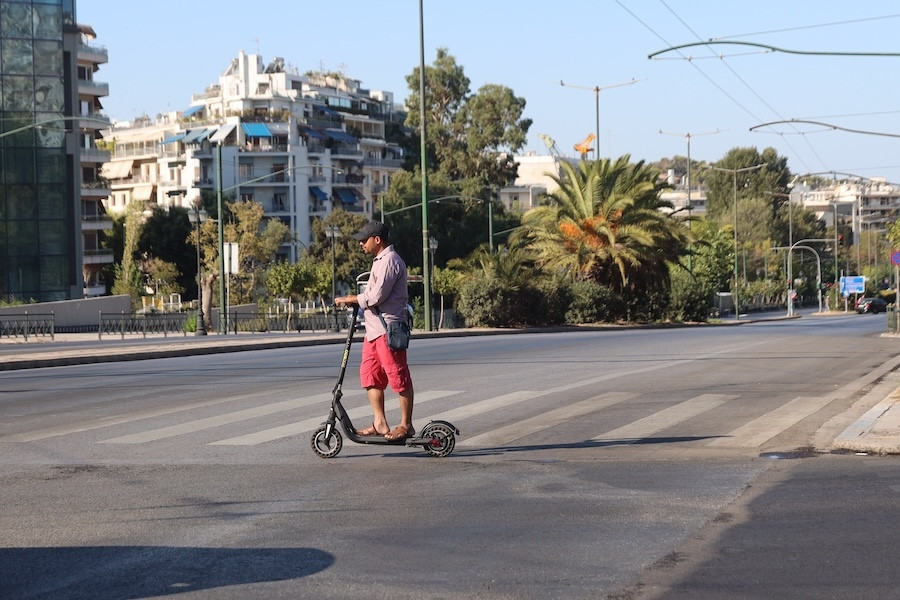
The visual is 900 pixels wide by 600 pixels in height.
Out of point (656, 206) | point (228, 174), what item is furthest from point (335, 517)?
point (228, 174)

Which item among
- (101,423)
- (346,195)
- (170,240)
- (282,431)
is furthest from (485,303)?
(346,195)

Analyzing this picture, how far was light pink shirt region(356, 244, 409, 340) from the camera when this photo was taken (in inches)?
384

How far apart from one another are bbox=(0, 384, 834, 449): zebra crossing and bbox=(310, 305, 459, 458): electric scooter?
3.07 ft

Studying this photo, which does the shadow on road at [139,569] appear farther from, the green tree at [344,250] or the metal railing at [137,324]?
the green tree at [344,250]

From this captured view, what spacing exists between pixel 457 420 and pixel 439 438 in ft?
9.89

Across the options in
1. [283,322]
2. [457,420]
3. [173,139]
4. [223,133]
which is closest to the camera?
[457,420]

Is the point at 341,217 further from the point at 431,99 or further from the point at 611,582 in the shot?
the point at 611,582

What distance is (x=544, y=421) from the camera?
1286 centimetres

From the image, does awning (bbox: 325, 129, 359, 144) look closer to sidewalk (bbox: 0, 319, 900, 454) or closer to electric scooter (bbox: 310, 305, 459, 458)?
sidewalk (bbox: 0, 319, 900, 454)

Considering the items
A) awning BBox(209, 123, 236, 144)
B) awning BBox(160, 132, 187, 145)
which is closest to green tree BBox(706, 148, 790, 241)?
awning BBox(209, 123, 236, 144)

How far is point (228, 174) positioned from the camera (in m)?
114

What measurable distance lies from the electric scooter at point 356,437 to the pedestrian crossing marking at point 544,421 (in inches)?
39.8

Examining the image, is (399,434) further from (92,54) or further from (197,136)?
(197,136)

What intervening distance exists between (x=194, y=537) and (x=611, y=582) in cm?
242
